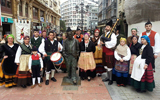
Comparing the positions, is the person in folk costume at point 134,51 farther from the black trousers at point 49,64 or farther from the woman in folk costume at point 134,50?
the black trousers at point 49,64

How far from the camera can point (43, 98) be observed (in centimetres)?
334

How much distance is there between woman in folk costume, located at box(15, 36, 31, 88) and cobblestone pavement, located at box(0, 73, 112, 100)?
30 centimetres

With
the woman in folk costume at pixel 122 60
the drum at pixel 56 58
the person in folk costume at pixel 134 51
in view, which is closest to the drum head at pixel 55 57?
the drum at pixel 56 58

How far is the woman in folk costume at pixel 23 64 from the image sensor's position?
3.83m

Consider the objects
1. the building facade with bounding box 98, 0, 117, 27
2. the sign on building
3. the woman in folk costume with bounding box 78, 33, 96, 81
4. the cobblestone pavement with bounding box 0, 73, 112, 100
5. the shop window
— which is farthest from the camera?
the building facade with bounding box 98, 0, 117, 27

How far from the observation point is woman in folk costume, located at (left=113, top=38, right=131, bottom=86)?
12.4 feet

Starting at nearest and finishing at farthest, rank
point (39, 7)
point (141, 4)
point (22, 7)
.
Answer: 1. point (141, 4)
2. point (22, 7)
3. point (39, 7)

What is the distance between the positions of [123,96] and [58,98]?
1.90 metres

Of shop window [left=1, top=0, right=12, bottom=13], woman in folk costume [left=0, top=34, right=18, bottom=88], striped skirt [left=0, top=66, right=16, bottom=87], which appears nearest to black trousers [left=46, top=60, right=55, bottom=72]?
woman in folk costume [left=0, top=34, right=18, bottom=88]

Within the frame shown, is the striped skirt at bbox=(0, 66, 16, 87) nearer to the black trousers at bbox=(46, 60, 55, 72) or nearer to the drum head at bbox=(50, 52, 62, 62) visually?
the black trousers at bbox=(46, 60, 55, 72)

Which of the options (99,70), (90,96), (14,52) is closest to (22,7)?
(14,52)

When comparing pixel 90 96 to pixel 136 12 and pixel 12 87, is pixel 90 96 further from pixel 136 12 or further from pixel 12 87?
pixel 136 12

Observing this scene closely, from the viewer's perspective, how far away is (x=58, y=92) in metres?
3.67

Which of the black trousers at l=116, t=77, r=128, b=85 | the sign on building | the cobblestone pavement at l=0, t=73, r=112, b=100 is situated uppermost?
the sign on building
